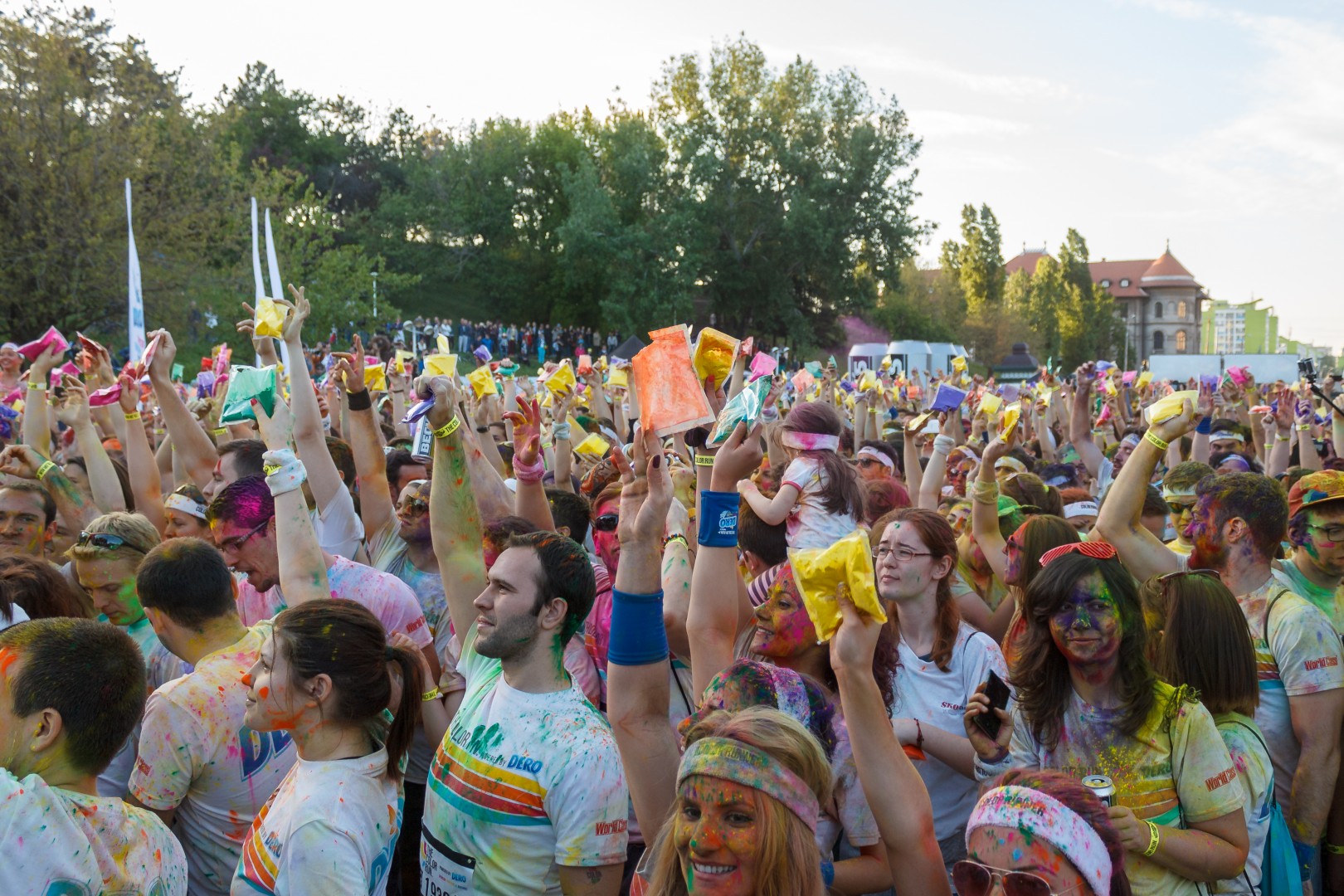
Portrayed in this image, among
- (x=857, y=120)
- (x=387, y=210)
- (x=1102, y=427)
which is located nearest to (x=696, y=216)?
(x=857, y=120)

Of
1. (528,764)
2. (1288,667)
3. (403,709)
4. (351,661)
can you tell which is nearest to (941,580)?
(1288,667)

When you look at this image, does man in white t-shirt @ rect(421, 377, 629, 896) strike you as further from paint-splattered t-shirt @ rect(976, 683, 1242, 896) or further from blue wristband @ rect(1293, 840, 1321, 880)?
blue wristband @ rect(1293, 840, 1321, 880)

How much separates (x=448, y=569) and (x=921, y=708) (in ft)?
5.96

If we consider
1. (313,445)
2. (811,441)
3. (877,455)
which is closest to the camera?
(811,441)

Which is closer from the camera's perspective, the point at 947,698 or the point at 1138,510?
the point at 947,698

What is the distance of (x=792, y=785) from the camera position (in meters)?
2.36

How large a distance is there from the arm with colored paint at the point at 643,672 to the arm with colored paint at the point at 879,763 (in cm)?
56

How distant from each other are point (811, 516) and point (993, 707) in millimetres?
1529

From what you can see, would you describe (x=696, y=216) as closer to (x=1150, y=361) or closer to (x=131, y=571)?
Answer: (x=1150, y=361)

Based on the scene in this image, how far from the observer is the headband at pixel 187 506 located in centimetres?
493

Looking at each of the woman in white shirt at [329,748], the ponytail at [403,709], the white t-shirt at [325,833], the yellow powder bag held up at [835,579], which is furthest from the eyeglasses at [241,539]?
the yellow powder bag held up at [835,579]

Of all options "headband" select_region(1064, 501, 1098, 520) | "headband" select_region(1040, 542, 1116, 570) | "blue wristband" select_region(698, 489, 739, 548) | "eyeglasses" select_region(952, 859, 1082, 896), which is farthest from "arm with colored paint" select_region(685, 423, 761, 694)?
"headband" select_region(1064, 501, 1098, 520)

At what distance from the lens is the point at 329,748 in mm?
2842

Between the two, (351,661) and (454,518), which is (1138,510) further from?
(351,661)
